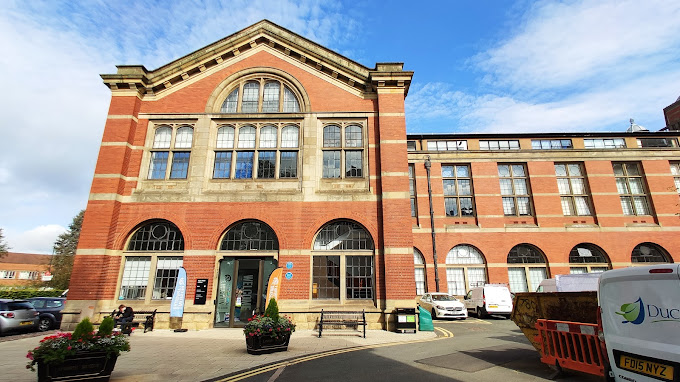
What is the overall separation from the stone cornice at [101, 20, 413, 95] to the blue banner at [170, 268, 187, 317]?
9322 millimetres

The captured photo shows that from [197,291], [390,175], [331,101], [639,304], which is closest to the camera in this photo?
[639,304]

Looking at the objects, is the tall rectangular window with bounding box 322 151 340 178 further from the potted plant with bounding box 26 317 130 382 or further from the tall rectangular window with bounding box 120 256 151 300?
the potted plant with bounding box 26 317 130 382

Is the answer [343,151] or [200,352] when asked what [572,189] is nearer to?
[343,151]

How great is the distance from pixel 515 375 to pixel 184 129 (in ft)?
53.1

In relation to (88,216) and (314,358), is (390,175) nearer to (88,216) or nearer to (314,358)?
(314,358)

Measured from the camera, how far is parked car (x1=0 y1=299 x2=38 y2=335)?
13.8m

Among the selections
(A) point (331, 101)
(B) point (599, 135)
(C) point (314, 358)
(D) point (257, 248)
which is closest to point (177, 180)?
(D) point (257, 248)

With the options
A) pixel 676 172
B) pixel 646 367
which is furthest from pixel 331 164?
pixel 676 172

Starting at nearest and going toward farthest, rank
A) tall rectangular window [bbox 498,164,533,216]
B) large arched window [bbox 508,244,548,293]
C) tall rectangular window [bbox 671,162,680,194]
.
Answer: large arched window [bbox 508,244,548,293] → tall rectangular window [bbox 498,164,533,216] → tall rectangular window [bbox 671,162,680,194]

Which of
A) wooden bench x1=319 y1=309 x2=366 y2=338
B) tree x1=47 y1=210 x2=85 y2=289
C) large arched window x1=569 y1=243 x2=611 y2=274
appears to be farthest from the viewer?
tree x1=47 y1=210 x2=85 y2=289

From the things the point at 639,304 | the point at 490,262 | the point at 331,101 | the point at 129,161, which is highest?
the point at 331,101

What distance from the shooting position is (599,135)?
90.3 feet

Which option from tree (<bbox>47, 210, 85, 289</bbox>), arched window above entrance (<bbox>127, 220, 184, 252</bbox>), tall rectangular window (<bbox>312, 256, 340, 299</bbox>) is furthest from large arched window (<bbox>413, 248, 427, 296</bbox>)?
tree (<bbox>47, 210, 85, 289</bbox>)

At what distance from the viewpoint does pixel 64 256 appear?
48.0 meters
